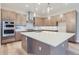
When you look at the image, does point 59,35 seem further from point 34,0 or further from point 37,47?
point 34,0

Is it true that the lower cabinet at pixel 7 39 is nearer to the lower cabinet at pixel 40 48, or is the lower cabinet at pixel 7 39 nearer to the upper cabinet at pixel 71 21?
the lower cabinet at pixel 40 48

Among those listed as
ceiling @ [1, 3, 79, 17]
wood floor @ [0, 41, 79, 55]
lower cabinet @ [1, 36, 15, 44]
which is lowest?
wood floor @ [0, 41, 79, 55]

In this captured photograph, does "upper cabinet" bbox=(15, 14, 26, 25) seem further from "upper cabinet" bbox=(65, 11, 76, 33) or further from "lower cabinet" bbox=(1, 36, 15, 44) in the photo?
"upper cabinet" bbox=(65, 11, 76, 33)

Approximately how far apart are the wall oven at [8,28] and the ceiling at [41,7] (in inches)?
10.7

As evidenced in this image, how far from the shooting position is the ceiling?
238 cm

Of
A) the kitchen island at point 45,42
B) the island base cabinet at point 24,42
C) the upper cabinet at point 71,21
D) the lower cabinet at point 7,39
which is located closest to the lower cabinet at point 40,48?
the kitchen island at point 45,42

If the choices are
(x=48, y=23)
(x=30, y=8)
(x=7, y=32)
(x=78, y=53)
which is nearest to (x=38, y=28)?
(x=48, y=23)

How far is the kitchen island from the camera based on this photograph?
91.7 inches

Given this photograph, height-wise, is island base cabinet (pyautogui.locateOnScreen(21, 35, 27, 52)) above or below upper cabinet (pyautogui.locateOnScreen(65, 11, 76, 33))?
below

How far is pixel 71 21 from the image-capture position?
7.73 ft

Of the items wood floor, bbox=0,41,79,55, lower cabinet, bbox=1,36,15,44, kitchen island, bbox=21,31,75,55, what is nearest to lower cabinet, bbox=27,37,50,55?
kitchen island, bbox=21,31,75,55

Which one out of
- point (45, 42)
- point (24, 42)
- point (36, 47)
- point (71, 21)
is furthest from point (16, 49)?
point (71, 21)

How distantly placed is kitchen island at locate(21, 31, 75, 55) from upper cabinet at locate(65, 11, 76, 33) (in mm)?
86
